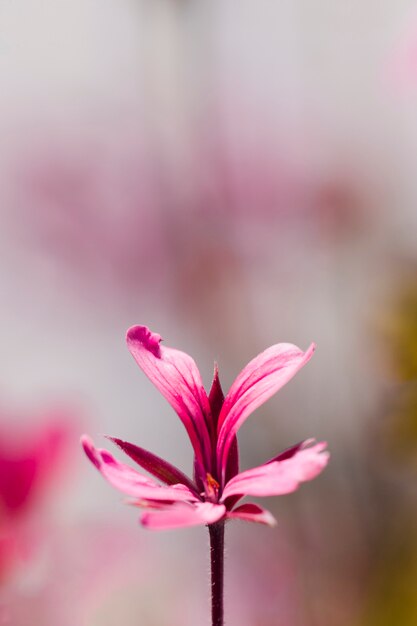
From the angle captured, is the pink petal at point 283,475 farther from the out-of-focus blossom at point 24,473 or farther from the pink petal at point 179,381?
the out-of-focus blossom at point 24,473

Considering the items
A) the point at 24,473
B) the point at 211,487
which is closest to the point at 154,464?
the point at 211,487

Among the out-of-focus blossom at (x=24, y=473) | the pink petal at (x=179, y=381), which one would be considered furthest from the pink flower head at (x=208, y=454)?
the out-of-focus blossom at (x=24, y=473)

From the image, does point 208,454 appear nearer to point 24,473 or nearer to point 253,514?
point 253,514

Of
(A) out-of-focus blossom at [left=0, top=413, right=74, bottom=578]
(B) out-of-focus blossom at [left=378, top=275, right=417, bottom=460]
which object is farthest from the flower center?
(B) out-of-focus blossom at [left=378, top=275, right=417, bottom=460]

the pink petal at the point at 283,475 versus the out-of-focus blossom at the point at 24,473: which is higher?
the pink petal at the point at 283,475

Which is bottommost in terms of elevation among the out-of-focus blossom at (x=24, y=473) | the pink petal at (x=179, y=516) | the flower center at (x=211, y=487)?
the out-of-focus blossom at (x=24, y=473)

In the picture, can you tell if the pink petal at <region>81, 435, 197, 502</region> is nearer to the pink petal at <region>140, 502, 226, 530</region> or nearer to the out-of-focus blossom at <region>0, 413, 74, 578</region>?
the pink petal at <region>140, 502, 226, 530</region>

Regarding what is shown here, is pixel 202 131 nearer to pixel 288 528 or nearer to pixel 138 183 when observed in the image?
pixel 138 183
